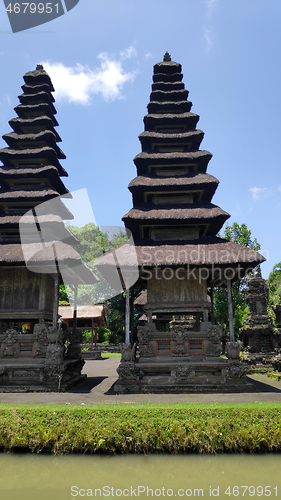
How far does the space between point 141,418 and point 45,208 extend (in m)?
11.8

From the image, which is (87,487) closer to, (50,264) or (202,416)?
(202,416)

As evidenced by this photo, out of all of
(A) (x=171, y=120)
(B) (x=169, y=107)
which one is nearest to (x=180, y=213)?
(A) (x=171, y=120)

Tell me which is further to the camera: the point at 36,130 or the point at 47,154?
the point at 36,130

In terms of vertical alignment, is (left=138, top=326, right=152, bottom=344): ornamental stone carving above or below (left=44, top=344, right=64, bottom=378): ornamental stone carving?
above

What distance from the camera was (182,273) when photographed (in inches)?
535

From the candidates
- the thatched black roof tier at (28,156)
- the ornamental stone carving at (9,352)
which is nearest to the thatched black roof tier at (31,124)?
the thatched black roof tier at (28,156)

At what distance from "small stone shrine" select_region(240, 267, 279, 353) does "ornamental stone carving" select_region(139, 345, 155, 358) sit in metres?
10.0

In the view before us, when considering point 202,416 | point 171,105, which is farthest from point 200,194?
point 202,416

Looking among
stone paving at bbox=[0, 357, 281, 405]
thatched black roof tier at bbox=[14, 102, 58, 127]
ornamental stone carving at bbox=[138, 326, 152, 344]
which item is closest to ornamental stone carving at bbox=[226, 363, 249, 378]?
stone paving at bbox=[0, 357, 281, 405]

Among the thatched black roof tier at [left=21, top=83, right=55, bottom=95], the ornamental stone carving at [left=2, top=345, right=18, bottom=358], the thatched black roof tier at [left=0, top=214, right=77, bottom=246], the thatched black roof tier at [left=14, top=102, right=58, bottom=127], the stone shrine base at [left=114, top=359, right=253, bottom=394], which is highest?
the thatched black roof tier at [left=21, top=83, right=55, bottom=95]

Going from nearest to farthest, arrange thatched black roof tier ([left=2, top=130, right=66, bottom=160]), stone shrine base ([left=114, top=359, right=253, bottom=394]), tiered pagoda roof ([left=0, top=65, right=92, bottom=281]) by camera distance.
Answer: stone shrine base ([left=114, top=359, right=253, bottom=394]) → tiered pagoda roof ([left=0, top=65, right=92, bottom=281]) → thatched black roof tier ([left=2, top=130, right=66, bottom=160])

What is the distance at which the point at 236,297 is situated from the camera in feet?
101

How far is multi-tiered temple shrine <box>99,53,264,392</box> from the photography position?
1184cm

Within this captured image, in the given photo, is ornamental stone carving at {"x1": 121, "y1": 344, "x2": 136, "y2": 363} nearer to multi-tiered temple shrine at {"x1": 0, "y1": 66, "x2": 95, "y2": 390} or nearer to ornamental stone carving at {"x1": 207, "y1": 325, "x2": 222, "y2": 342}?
multi-tiered temple shrine at {"x1": 0, "y1": 66, "x2": 95, "y2": 390}
